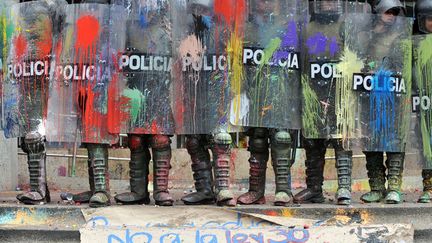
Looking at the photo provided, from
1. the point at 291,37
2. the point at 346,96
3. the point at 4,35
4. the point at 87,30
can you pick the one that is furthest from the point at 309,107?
the point at 4,35

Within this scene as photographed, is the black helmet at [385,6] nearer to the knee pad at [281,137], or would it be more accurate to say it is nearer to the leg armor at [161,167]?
the knee pad at [281,137]

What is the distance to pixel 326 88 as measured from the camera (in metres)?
7.82

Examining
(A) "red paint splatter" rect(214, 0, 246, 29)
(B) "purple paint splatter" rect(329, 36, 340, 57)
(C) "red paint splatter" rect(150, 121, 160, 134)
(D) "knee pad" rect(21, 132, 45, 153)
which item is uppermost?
(A) "red paint splatter" rect(214, 0, 246, 29)

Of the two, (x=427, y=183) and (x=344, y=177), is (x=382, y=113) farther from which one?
(x=427, y=183)

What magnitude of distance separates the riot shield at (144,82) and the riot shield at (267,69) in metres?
0.58

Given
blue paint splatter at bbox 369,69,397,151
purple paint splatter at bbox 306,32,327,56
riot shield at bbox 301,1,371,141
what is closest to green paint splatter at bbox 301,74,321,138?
riot shield at bbox 301,1,371,141

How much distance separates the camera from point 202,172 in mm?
7887

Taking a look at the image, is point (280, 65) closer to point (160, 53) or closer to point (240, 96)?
point (240, 96)

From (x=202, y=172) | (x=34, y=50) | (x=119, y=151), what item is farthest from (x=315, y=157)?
(x=119, y=151)

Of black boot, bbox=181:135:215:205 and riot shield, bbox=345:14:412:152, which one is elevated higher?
→ riot shield, bbox=345:14:412:152

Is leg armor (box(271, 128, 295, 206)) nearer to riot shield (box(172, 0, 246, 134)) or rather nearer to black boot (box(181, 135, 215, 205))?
riot shield (box(172, 0, 246, 134))

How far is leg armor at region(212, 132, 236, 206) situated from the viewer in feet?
24.6

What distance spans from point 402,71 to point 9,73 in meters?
3.18

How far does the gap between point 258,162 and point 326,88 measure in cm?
81
